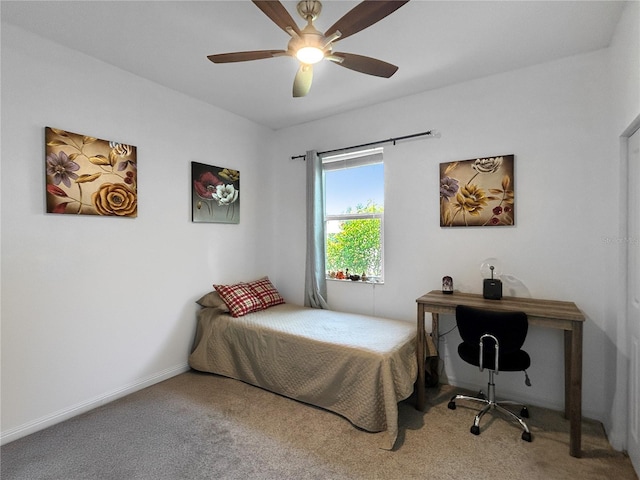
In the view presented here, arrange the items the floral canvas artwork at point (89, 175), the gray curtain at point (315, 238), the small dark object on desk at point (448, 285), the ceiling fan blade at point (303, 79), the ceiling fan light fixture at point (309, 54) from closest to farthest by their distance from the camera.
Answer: the ceiling fan light fixture at point (309, 54)
the ceiling fan blade at point (303, 79)
the floral canvas artwork at point (89, 175)
the small dark object on desk at point (448, 285)
the gray curtain at point (315, 238)

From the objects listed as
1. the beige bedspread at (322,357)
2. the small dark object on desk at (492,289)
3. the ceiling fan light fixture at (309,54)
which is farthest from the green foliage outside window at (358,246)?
the ceiling fan light fixture at (309,54)

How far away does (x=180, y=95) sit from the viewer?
3.14m

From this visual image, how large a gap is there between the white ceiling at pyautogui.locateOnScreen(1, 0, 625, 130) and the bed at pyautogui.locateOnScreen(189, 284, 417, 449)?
2.13 metres

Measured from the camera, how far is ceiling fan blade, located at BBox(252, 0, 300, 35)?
1.50 meters

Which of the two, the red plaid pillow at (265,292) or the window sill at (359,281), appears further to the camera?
the red plaid pillow at (265,292)

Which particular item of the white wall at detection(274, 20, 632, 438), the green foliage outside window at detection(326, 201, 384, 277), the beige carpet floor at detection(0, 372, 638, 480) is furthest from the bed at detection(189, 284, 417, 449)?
the white wall at detection(274, 20, 632, 438)

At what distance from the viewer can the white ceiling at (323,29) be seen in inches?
77.0

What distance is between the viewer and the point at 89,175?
2488 mm

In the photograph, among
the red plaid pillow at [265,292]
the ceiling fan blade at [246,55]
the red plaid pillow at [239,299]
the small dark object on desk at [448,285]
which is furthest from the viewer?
the red plaid pillow at [265,292]

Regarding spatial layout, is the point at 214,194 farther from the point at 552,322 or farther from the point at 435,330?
the point at 552,322

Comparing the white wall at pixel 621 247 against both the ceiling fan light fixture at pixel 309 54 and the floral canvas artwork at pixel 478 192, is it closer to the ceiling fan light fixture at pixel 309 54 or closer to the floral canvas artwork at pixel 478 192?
the floral canvas artwork at pixel 478 192

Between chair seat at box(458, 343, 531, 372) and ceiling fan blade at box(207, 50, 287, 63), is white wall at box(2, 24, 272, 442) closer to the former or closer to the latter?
ceiling fan blade at box(207, 50, 287, 63)

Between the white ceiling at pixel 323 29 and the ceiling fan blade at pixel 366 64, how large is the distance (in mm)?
287

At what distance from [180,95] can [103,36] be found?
898 millimetres
